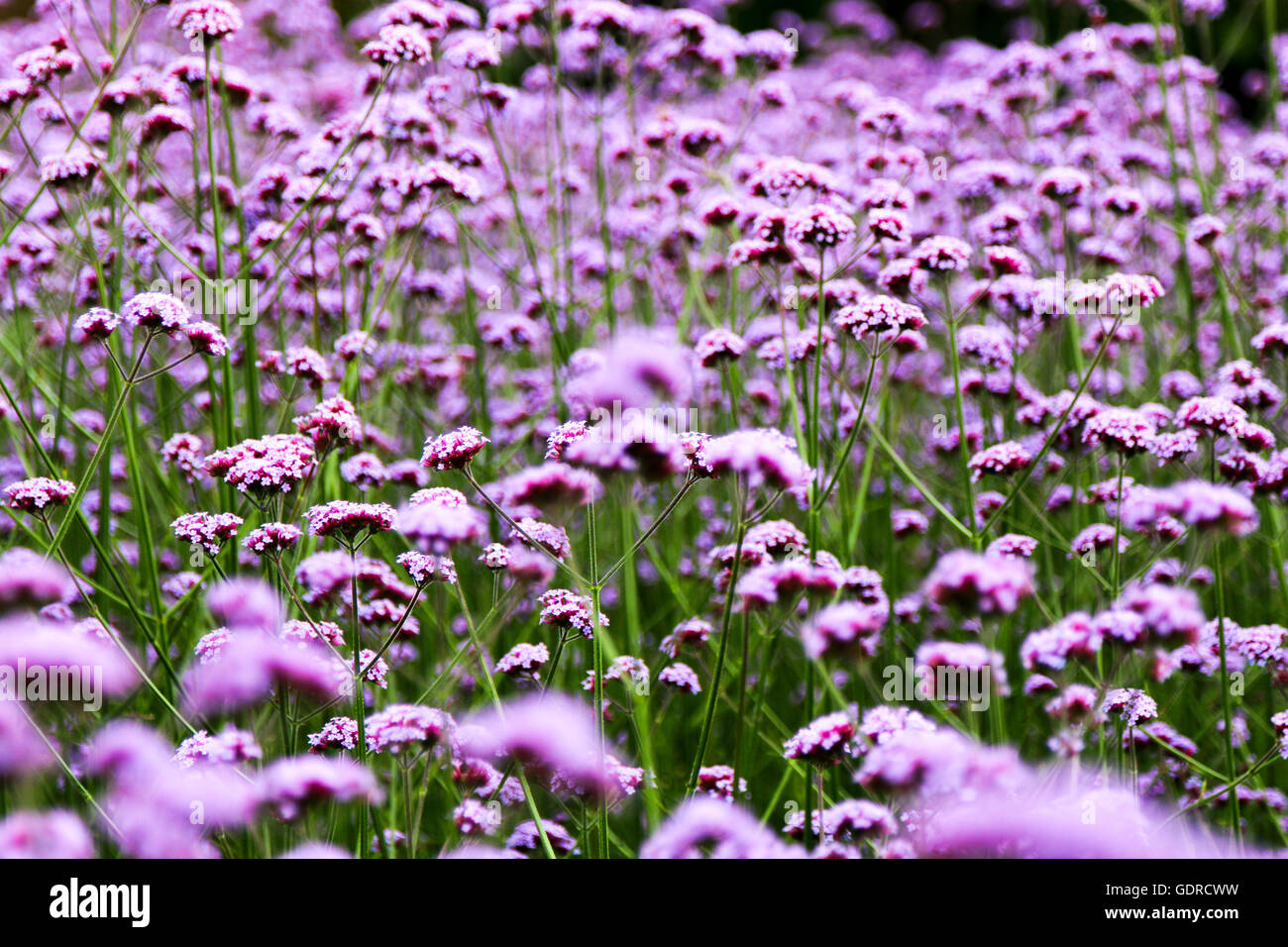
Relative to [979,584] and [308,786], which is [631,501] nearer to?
[979,584]

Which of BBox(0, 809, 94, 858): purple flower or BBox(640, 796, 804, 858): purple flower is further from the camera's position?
BBox(640, 796, 804, 858): purple flower

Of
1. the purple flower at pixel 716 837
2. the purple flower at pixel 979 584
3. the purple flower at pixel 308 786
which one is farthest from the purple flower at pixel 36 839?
the purple flower at pixel 979 584

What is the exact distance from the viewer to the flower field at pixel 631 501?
5.63 ft

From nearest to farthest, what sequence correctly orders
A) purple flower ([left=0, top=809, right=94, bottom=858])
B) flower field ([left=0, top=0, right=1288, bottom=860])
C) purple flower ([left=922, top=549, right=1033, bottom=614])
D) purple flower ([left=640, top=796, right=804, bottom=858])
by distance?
purple flower ([left=0, top=809, right=94, bottom=858]), purple flower ([left=640, top=796, right=804, bottom=858]), purple flower ([left=922, top=549, right=1033, bottom=614]), flower field ([left=0, top=0, right=1288, bottom=860])

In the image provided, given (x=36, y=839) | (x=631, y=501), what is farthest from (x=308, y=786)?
(x=631, y=501)

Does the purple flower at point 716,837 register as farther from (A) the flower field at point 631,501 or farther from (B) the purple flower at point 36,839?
(B) the purple flower at point 36,839

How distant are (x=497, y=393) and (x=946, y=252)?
3.23 metres

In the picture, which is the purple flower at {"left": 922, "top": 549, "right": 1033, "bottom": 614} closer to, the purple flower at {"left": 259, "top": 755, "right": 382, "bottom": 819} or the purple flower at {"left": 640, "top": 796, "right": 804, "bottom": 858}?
the purple flower at {"left": 640, "top": 796, "right": 804, "bottom": 858}

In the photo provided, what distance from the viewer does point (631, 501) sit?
1.96m

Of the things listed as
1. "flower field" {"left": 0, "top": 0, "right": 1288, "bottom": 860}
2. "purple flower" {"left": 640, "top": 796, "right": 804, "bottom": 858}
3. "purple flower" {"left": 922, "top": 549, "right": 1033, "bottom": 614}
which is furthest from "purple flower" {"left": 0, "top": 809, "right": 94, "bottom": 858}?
"purple flower" {"left": 922, "top": 549, "right": 1033, "bottom": 614}

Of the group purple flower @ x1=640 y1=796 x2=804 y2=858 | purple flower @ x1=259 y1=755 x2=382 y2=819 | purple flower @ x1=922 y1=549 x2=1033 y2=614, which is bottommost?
purple flower @ x1=640 y1=796 x2=804 y2=858

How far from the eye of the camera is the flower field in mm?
1715

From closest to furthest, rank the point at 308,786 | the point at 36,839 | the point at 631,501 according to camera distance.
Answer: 1. the point at 36,839
2. the point at 308,786
3. the point at 631,501
